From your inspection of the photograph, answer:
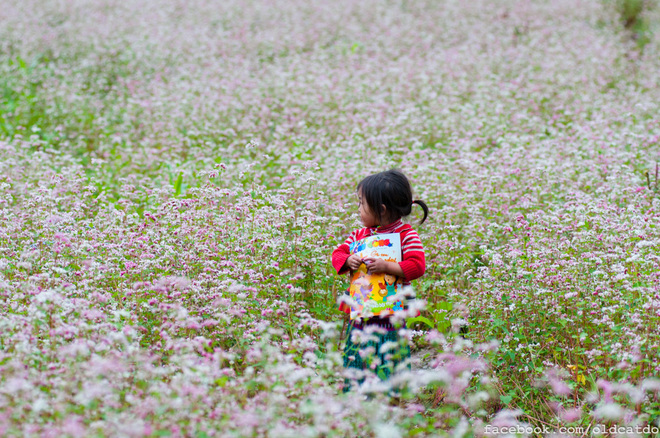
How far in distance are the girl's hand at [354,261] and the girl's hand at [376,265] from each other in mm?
81

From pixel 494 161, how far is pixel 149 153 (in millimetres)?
4914

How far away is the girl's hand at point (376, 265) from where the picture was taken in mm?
3836

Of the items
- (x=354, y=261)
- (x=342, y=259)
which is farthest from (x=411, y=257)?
(x=342, y=259)

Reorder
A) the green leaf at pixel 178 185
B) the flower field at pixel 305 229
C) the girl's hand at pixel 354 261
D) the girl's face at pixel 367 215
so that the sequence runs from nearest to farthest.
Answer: the flower field at pixel 305 229 < the girl's hand at pixel 354 261 < the girl's face at pixel 367 215 < the green leaf at pixel 178 185

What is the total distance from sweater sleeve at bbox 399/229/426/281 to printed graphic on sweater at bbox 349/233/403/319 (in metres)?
0.05

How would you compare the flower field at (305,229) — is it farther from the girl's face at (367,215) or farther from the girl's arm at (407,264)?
the girl's face at (367,215)

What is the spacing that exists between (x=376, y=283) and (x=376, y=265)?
0.58 ft

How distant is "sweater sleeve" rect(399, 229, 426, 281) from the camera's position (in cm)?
391

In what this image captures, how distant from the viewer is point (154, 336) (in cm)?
412

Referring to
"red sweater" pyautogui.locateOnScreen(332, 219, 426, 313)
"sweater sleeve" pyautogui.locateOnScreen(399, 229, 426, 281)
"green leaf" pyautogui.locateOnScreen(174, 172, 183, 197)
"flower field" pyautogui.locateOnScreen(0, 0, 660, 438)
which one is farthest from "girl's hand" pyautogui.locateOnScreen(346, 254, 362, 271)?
"green leaf" pyautogui.locateOnScreen(174, 172, 183, 197)

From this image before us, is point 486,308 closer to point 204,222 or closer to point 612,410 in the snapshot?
point 612,410

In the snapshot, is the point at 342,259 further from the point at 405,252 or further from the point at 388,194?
the point at 388,194

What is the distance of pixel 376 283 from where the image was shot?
3955 mm

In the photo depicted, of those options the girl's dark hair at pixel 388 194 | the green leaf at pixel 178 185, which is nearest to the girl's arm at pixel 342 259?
the girl's dark hair at pixel 388 194
